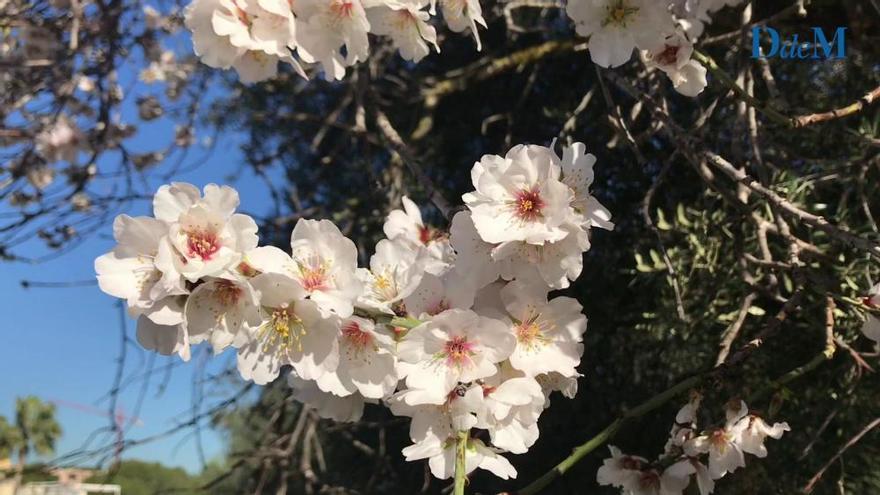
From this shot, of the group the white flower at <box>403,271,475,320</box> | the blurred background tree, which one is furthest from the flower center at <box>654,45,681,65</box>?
the white flower at <box>403,271,475,320</box>

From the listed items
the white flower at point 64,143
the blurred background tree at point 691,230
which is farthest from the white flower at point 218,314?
the white flower at point 64,143

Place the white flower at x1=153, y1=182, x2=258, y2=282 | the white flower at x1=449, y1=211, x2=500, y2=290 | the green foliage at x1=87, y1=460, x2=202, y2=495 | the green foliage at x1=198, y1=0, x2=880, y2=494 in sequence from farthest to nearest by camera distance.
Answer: the green foliage at x1=87, y1=460, x2=202, y2=495 → the green foliage at x1=198, y1=0, x2=880, y2=494 → the white flower at x1=449, y1=211, x2=500, y2=290 → the white flower at x1=153, y1=182, x2=258, y2=282

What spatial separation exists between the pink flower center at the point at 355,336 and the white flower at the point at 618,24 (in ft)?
1.65

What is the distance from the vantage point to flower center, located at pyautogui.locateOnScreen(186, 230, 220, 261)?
2.32 feet

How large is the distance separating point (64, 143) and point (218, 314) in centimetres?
260

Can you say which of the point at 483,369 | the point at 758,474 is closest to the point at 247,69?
the point at 483,369

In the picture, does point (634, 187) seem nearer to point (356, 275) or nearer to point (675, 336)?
point (675, 336)

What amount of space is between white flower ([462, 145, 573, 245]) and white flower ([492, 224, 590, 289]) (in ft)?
0.06

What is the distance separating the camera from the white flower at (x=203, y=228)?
696mm

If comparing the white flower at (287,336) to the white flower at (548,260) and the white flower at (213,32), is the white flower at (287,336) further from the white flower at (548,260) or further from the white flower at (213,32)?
the white flower at (213,32)

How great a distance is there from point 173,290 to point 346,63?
45 cm

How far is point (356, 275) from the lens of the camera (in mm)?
758

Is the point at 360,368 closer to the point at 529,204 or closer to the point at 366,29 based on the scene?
the point at 529,204

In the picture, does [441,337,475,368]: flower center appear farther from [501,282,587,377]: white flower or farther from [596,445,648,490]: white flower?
[596,445,648,490]: white flower
